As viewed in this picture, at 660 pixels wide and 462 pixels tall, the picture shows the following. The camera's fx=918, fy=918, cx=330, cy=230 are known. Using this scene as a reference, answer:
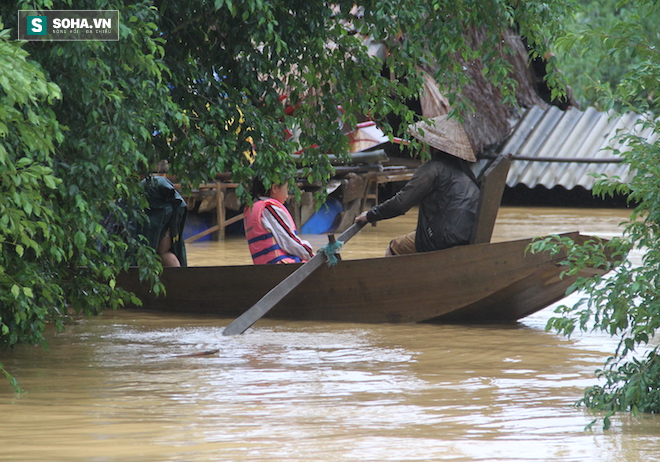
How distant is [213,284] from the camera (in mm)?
7492

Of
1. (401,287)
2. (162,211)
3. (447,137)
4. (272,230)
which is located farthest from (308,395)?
(162,211)

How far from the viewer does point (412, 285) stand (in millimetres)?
6969

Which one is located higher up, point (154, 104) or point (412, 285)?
point (154, 104)

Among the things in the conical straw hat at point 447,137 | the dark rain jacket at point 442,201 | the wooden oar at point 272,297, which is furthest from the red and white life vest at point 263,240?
the conical straw hat at point 447,137

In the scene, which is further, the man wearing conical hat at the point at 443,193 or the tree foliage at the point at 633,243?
the man wearing conical hat at the point at 443,193

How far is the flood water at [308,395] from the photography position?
381cm

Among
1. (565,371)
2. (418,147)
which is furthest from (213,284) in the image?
(565,371)

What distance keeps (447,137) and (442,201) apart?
0.51 metres

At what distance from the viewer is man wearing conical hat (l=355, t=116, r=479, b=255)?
721 cm

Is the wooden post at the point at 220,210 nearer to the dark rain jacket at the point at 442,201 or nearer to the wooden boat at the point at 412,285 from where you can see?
the wooden boat at the point at 412,285

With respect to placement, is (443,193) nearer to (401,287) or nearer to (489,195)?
(489,195)

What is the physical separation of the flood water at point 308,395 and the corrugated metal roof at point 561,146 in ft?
34.6

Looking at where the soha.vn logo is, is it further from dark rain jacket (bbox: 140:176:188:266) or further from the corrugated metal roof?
the corrugated metal roof

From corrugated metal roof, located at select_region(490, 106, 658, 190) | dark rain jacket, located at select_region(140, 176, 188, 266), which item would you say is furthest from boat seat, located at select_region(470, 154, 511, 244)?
corrugated metal roof, located at select_region(490, 106, 658, 190)
